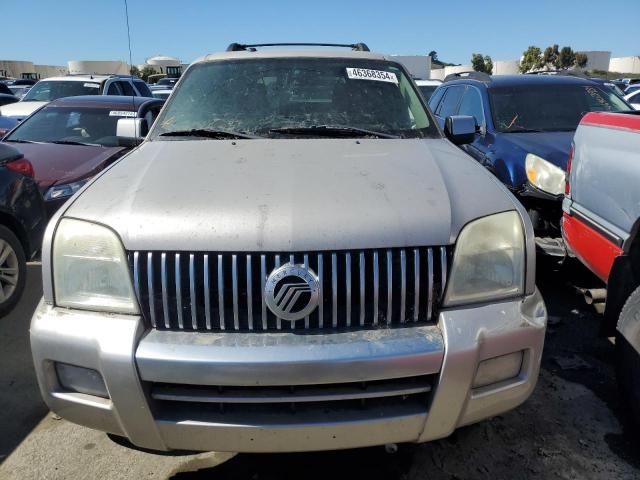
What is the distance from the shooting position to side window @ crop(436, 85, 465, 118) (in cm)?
699

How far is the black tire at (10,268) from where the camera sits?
163 inches

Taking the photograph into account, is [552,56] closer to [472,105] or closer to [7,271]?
[472,105]

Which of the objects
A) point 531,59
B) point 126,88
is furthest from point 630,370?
point 531,59

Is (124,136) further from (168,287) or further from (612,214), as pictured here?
(612,214)

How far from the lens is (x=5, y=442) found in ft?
9.06

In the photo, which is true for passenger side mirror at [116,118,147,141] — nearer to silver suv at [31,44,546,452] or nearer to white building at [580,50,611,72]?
silver suv at [31,44,546,452]

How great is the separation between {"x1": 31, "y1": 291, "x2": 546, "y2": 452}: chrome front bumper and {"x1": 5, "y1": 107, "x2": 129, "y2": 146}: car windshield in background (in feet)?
16.6

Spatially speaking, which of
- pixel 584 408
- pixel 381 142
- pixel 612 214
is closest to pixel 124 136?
pixel 381 142

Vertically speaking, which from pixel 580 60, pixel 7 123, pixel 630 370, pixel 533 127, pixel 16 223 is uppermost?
pixel 580 60

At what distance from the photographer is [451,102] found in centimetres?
725

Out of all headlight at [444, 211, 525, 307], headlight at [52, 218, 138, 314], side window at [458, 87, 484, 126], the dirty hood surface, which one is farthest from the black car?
side window at [458, 87, 484, 126]

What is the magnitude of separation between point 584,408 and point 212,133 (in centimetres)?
262

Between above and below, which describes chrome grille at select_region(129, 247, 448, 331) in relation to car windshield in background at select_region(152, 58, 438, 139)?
below

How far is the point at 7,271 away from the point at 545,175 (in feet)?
14.5
